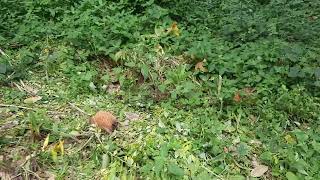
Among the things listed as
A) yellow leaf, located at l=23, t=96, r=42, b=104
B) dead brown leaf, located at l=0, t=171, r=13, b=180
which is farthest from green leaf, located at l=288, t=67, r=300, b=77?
dead brown leaf, located at l=0, t=171, r=13, b=180

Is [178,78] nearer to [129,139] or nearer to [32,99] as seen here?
[129,139]

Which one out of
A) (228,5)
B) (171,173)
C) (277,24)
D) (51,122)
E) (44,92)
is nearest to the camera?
(171,173)

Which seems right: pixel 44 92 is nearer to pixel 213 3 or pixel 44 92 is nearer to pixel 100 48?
pixel 100 48

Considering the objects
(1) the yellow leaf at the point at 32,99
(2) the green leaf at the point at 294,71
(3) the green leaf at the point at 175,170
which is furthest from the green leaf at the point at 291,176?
(1) the yellow leaf at the point at 32,99

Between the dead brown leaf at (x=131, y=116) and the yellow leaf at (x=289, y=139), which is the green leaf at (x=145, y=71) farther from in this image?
the yellow leaf at (x=289, y=139)

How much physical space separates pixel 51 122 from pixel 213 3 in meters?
2.54

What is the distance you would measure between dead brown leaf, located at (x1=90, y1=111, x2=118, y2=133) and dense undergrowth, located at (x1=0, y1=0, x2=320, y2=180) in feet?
0.32

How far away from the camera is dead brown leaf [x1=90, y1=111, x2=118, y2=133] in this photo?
3.01 m

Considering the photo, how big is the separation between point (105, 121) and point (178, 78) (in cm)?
85

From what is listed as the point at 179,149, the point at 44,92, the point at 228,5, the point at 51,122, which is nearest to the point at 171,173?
the point at 179,149

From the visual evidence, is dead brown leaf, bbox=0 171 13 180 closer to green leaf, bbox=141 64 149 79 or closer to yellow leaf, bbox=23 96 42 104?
yellow leaf, bbox=23 96 42 104

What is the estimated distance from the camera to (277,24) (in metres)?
4.21

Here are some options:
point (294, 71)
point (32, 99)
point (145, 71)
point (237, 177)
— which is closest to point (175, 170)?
point (237, 177)

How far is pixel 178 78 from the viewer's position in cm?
355
